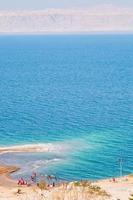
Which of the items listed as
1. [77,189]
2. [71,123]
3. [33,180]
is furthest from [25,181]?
[71,123]

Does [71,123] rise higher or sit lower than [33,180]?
higher

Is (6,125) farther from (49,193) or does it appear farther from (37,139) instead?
(49,193)

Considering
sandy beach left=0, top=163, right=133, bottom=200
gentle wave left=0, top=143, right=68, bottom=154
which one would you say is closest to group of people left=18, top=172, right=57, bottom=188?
sandy beach left=0, top=163, right=133, bottom=200

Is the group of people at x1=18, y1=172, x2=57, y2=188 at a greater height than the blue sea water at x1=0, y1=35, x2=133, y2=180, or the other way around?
the blue sea water at x1=0, y1=35, x2=133, y2=180

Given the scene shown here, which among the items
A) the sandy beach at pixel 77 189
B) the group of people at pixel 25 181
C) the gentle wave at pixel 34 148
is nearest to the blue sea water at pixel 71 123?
the gentle wave at pixel 34 148

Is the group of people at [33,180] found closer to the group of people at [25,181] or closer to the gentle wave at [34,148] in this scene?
the group of people at [25,181]

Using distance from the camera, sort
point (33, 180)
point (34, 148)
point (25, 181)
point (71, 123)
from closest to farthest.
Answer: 1. point (33, 180)
2. point (25, 181)
3. point (34, 148)
4. point (71, 123)

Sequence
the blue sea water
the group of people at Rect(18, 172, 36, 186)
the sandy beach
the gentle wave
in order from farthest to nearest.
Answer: the gentle wave < the blue sea water < the group of people at Rect(18, 172, 36, 186) < the sandy beach

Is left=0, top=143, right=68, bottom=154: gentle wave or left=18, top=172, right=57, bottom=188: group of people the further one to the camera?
left=0, top=143, right=68, bottom=154: gentle wave

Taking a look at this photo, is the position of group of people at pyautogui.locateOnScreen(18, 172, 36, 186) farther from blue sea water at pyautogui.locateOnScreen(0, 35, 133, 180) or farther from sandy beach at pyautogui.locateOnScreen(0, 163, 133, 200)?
blue sea water at pyautogui.locateOnScreen(0, 35, 133, 180)

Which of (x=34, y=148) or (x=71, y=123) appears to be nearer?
(x=34, y=148)

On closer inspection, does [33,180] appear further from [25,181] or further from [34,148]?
[34,148]
